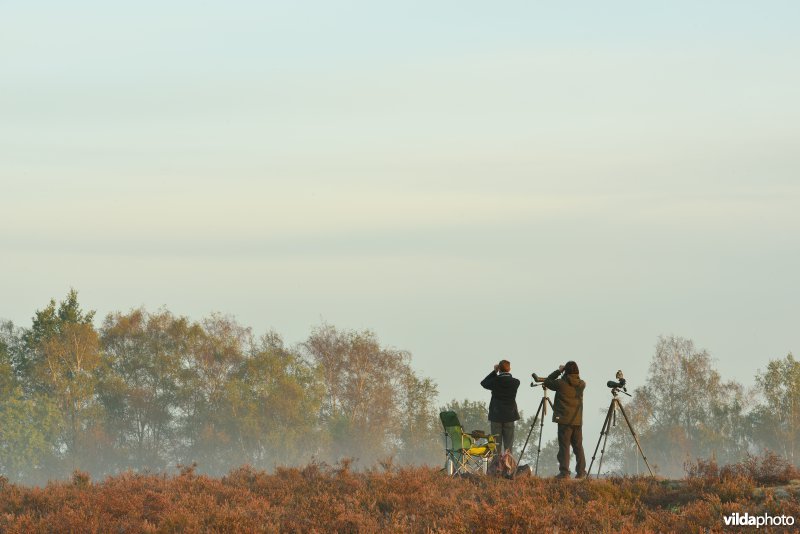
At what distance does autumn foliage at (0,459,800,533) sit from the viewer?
17.1m

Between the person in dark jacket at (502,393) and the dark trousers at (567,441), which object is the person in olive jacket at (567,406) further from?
the person in dark jacket at (502,393)

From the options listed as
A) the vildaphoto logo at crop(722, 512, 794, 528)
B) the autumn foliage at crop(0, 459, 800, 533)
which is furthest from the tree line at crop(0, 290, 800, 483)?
the vildaphoto logo at crop(722, 512, 794, 528)

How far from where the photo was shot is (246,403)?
9225 cm

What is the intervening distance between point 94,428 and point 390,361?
26.3m

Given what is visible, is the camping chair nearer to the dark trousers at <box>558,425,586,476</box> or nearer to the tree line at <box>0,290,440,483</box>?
the dark trousers at <box>558,425,586,476</box>

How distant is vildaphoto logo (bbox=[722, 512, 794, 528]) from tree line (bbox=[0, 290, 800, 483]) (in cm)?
7226

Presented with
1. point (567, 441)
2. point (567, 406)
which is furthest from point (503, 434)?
point (567, 406)

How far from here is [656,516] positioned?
685 inches

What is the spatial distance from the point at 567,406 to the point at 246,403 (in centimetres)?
7258

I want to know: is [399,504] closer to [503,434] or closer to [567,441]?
[503,434]

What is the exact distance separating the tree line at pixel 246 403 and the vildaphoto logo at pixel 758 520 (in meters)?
72.3

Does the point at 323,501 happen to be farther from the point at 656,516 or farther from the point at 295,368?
the point at 295,368

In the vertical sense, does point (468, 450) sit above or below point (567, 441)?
below

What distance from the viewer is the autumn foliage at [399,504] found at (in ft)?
56.0
